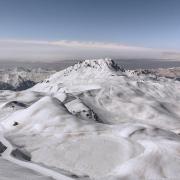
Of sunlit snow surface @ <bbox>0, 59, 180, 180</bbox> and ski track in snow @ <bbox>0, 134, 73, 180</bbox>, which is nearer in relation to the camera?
ski track in snow @ <bbox>0, 134, 73, 180</bbox>

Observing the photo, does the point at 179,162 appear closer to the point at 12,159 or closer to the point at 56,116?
the point at 12,159

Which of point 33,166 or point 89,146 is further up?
point 33,166

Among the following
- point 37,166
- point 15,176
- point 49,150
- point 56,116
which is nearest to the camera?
point 15,176

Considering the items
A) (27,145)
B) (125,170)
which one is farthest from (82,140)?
(125,170)

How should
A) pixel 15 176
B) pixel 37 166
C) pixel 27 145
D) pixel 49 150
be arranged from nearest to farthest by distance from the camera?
pixel 15 176 < pixel 37 166 < pixel 49 150 < pixel 27 145

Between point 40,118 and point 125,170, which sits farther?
point 40,118

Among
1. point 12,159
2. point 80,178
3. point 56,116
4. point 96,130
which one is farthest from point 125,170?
point 56,116

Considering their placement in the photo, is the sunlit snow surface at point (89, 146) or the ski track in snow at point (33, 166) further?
the sunlit snow surface at point (89, 146)

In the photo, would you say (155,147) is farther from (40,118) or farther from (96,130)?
(40,118)

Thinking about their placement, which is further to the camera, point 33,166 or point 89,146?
point 89,146

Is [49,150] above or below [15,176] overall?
below
